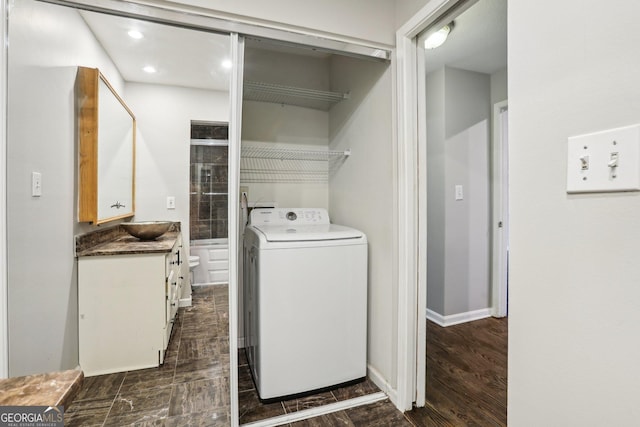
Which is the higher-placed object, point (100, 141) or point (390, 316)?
point (100, 141)

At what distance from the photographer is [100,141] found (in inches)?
56.0

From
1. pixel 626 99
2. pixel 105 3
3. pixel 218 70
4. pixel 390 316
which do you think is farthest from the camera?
pixel 390 316

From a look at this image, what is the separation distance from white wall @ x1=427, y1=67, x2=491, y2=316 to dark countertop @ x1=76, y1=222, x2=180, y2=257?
2.27m

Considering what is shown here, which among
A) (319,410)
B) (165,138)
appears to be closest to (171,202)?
(165,138)

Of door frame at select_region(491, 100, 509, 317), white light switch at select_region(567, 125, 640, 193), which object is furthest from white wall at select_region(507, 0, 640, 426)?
door frame at select_region(491, 100, 509, 317)

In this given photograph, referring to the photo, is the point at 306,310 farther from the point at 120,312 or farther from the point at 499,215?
the point at 499,215

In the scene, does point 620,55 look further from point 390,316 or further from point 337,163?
point 337,163

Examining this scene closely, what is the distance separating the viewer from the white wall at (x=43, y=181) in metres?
1.21

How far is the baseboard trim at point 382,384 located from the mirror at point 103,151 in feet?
5.56

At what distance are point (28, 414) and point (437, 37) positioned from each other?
264cm

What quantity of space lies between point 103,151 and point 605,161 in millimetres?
1833

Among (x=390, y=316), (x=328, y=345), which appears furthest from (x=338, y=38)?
(x=328, y=345)

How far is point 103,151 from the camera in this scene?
1.43 meters

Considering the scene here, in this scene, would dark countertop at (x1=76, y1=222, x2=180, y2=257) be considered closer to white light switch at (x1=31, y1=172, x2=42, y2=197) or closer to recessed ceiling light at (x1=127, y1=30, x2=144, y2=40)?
white light switch at (x1=31, y1=172, x2=42, y2=197)
